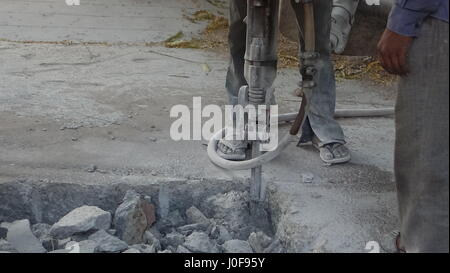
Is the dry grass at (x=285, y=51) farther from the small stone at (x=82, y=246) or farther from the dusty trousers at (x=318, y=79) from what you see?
the small stone at (x=82, y=246)

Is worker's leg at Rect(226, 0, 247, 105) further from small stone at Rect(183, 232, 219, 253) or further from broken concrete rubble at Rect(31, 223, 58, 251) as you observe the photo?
broken concrete rubble at Rect(31, 223, 58, 251)

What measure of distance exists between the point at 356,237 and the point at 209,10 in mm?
→ 5155

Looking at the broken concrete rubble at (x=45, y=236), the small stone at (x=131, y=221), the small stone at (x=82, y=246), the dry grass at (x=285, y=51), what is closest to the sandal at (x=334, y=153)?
the small stone at (x=131, y=221)

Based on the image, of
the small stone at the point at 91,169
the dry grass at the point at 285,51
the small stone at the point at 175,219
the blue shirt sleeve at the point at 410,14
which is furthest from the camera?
the dry grass at the point at 285,51

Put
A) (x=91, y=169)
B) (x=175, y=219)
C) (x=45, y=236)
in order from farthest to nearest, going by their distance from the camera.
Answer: (x=91, y=169) → (x=175, y=219) → (x=45, y=236)

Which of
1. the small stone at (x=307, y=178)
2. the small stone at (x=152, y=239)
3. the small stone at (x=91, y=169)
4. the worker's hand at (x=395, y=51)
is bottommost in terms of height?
the small stone at (x=152, y=239)

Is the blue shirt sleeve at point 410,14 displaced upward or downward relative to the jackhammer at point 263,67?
upward

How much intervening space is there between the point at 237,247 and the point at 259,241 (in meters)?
0.12

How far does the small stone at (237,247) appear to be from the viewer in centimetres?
298

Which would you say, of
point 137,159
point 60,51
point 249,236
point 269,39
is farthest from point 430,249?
point 60,51

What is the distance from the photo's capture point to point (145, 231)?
318 cm

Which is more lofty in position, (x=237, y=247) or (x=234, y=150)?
(x=234, y=150)

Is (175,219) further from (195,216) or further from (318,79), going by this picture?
(318,79)

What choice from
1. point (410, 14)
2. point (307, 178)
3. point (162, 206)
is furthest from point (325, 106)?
point (410, 14)
